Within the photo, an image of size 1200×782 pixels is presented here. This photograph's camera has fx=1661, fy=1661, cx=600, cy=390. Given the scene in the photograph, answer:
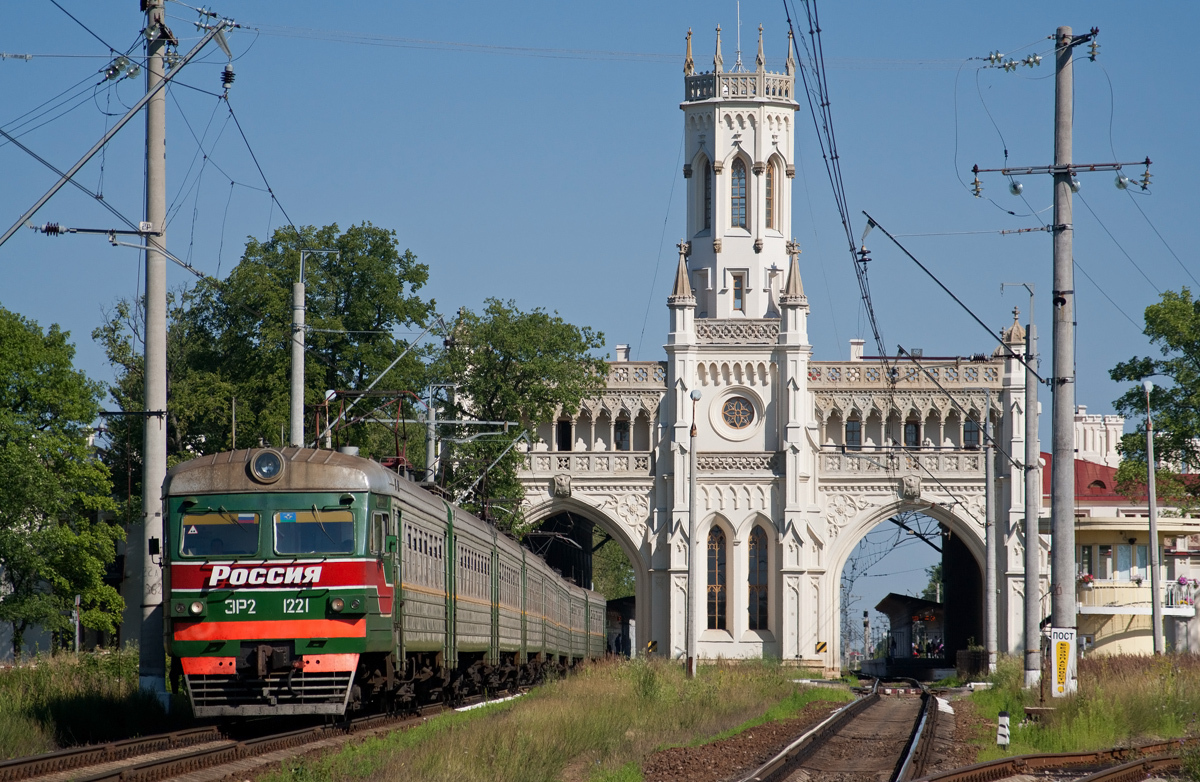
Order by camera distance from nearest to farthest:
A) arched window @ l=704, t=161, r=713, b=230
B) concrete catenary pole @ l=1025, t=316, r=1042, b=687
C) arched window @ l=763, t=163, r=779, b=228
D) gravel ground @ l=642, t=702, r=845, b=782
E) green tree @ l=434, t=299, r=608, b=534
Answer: gravel ground @ l=642, t=702, r=845, b=782 < concrete catenary pole @ l=1025, t=316, r=1042, b=687 < green tree @ l=434, t=299, r=608, b=534 < arched window @ l=763, t=163, r=779, b=228 < arched window @ l=704, t=161, r=713, b=230

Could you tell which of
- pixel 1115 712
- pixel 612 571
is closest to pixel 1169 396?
pixel 1115 712

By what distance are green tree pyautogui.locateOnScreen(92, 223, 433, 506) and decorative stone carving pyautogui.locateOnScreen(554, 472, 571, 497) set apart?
31.3 feet

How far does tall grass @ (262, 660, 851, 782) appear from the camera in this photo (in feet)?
49.8

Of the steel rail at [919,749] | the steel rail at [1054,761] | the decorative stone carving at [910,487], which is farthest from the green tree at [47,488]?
the steel rail at [1054,761]

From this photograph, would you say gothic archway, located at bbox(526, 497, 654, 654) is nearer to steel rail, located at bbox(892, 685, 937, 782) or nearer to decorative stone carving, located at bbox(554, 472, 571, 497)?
decorative stone carving, located at bbox(554, 472, 571, 497)

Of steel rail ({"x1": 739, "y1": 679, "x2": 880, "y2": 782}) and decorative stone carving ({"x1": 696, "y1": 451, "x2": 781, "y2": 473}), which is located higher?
decorative stone carving ({"x1": 696, "y1": 451, "x2": 781, "y2": 473})

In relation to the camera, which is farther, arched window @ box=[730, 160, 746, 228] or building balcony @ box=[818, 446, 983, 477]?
arched window @ box=[730, 160, 746, 228]

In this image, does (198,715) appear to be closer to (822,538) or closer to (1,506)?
(1,506)

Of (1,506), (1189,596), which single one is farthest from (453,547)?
(1189,596)

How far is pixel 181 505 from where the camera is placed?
19.3 meters

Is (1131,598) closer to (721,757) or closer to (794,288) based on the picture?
(794,288)

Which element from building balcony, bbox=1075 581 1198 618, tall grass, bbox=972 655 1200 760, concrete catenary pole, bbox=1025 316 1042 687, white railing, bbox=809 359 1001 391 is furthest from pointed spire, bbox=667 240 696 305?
tall grass, bbox=972 655 1200 760

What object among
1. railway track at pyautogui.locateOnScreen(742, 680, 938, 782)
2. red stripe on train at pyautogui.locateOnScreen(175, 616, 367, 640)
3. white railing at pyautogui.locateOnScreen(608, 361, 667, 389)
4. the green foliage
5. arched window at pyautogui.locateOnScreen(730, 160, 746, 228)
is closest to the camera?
railway track at pyautogui.locateOnScreen(742, 680, 938, 782)

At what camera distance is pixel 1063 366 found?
22.9 meters
